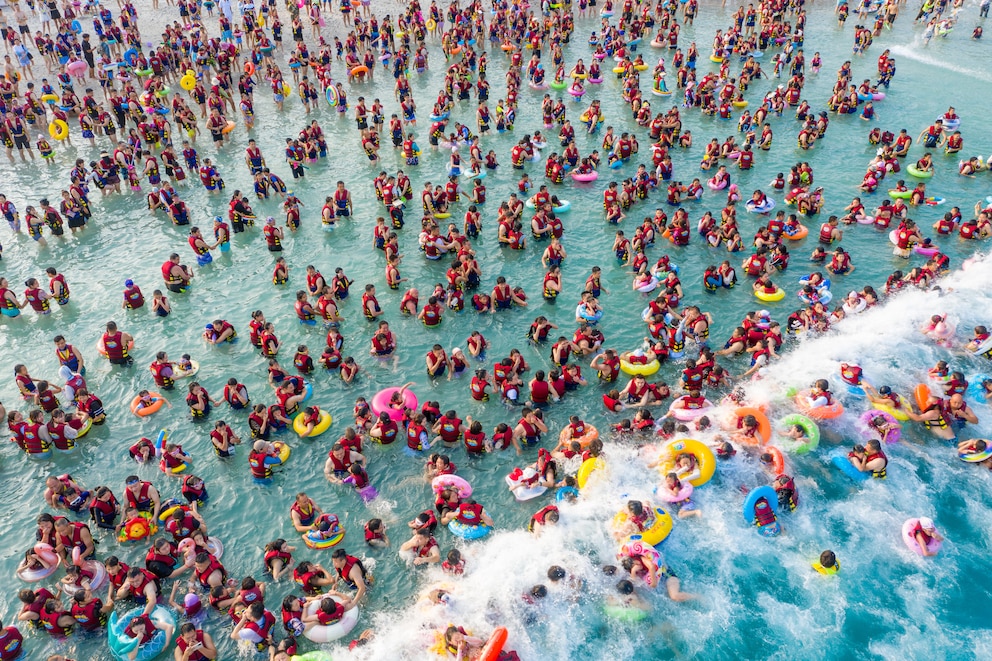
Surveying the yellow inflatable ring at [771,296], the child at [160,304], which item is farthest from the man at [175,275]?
the yellow inflatable ring at [771,296]

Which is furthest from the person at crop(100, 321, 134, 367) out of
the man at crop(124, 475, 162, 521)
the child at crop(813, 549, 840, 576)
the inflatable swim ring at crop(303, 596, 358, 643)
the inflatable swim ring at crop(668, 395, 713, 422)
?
the child at crop(813, 549, 840, 576)

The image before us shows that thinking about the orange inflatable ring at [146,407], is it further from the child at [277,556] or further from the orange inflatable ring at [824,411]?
the orange inflatable ring at [824,411]

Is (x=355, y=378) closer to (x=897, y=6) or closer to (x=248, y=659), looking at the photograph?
(x=248, y=659)

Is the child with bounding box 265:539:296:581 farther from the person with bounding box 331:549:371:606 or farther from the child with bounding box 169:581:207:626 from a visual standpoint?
the child with bounding box 169:581:207:626

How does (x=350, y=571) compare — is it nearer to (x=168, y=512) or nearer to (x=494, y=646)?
(x=494, y=646)

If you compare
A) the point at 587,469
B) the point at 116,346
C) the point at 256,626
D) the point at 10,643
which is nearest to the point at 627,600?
the point at 587,469

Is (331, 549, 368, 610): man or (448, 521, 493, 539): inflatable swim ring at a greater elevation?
(331, 549, 368, 610): man
